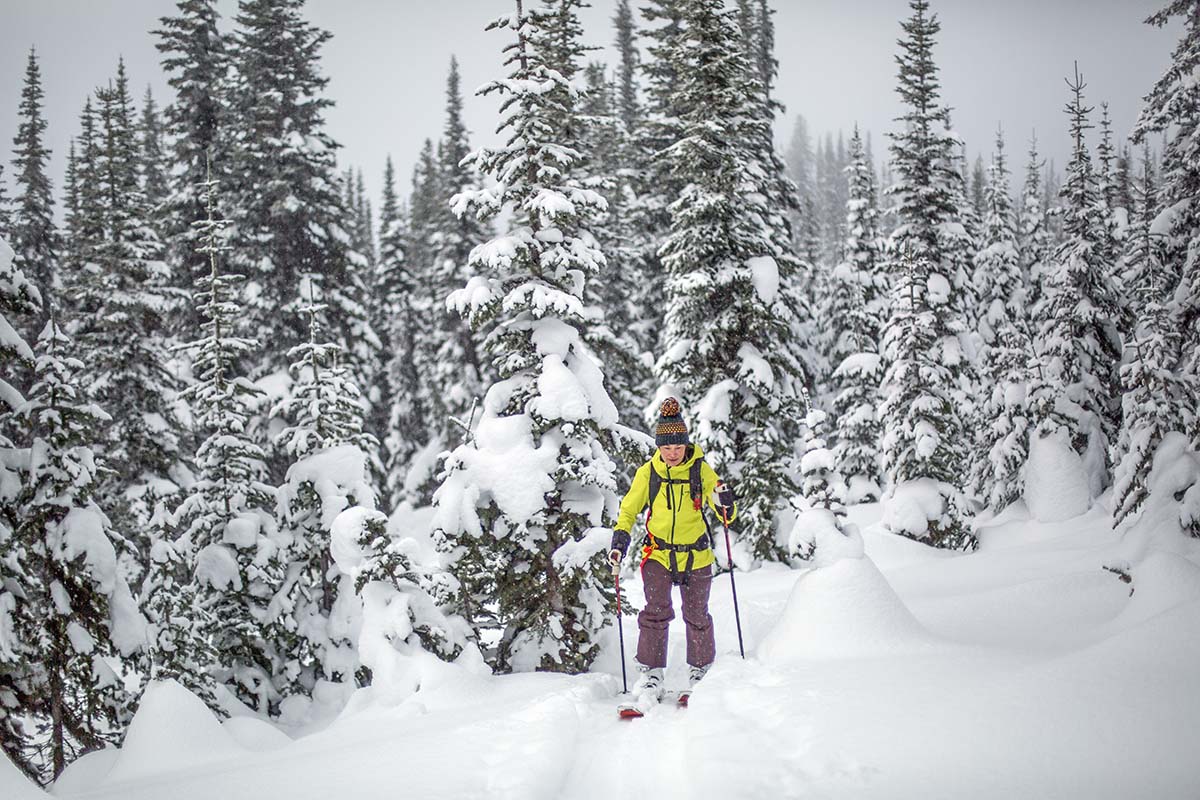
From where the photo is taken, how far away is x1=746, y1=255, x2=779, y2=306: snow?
16172 mm

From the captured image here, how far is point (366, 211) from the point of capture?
214 feet

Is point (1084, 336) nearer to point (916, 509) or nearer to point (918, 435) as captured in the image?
point (918, 435)

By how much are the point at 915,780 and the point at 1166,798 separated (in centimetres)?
120

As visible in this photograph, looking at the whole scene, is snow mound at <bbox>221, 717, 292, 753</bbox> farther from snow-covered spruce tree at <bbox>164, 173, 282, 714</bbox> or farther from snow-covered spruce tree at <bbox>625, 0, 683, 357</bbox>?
snow-covered spruce tree at <bbox>625, 0, 683, 357</bbox>

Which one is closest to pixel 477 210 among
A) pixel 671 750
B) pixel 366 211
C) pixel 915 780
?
pixel 671 750

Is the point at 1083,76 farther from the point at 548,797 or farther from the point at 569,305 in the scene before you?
the point at 548,797

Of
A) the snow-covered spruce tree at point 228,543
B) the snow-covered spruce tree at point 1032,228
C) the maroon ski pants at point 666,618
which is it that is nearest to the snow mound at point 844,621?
the maroon ski pants at point 666,618

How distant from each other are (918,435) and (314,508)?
15.1m

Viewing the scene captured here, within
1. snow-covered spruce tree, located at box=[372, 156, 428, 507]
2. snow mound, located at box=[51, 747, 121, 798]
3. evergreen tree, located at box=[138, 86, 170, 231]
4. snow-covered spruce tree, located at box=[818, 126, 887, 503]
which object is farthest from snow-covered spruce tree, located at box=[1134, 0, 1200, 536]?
evergreen tree, located at box=[138, 86, 170, 231]

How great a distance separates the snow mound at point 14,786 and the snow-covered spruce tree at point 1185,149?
14.5m

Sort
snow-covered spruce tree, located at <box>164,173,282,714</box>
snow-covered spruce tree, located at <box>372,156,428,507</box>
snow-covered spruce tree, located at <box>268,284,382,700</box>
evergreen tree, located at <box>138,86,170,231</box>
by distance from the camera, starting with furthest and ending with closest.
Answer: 1. snow-covered spruce tree, located at <box>372,156,428,507</box>
2. evergreen tree, located at <box>138,86,170,231</box>
3. snow-covered spruce tree, located at <box>268,284,382,700</box>
4. snow-covered spruce tree, located at <box>164,173,282,714</box>

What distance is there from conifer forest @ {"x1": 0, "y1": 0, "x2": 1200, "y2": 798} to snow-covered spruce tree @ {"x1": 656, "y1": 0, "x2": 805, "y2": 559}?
109 millimetres

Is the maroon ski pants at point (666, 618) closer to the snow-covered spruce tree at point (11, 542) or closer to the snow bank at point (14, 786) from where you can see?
the snow bank at point (14, 786)

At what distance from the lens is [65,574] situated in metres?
8.67
